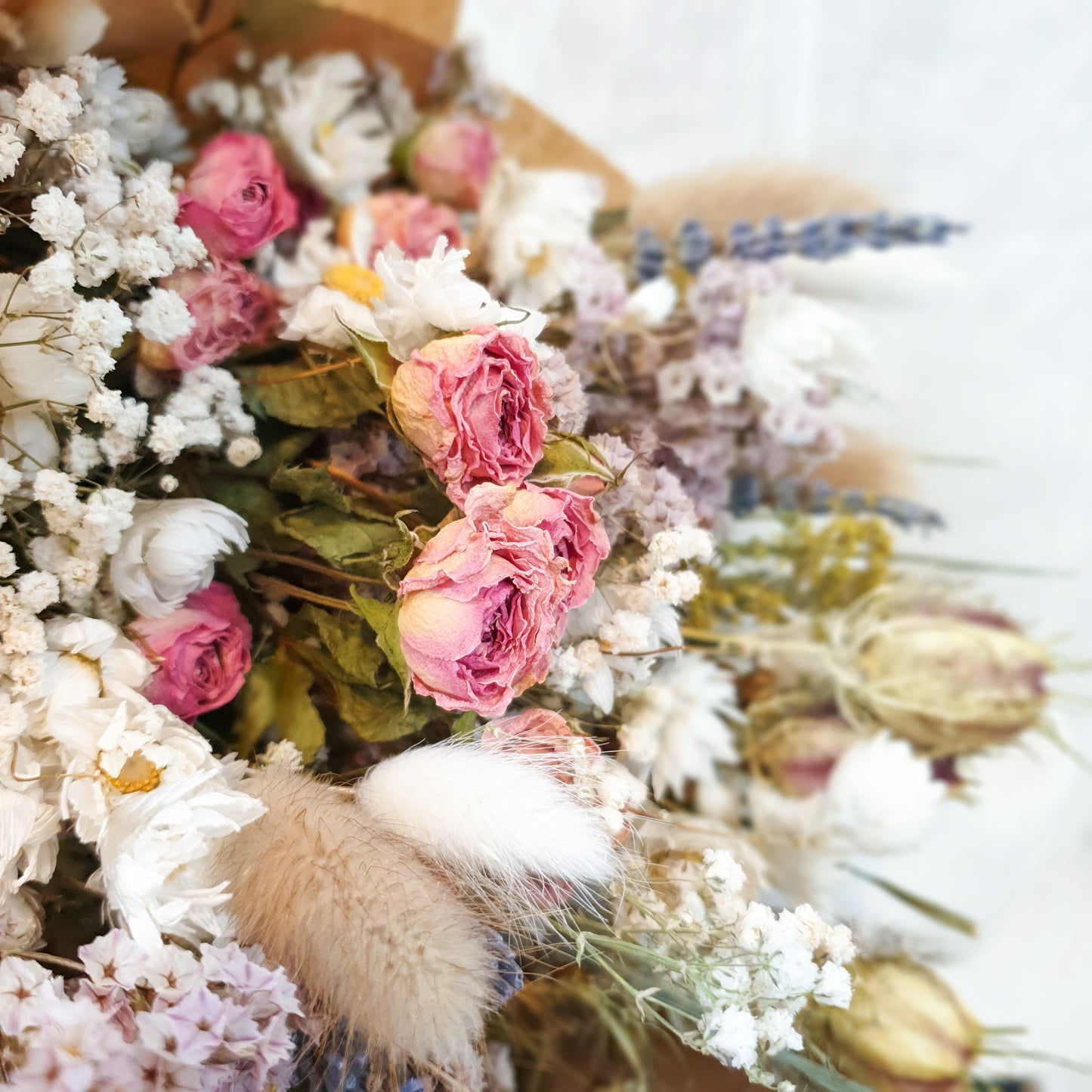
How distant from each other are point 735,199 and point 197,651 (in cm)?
58

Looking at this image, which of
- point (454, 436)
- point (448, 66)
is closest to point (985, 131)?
point (448, 66)

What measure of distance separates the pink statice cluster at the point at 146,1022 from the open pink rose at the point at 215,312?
257 mm

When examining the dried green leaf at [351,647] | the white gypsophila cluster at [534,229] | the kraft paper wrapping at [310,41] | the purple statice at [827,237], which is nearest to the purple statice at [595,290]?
the white gypsophila cluster at [534,229]

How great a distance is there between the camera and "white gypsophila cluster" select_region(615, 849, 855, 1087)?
1.23 ft

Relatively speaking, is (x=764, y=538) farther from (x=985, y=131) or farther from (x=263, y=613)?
(x=985, y=131)

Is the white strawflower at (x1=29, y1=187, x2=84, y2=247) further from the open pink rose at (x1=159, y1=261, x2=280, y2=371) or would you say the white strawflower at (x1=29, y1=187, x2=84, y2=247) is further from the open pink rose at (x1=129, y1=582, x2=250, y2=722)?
the open pink rose at (x1=129, y1=582, x2=250, y2=722)

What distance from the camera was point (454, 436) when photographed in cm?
37

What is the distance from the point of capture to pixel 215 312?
427 mm

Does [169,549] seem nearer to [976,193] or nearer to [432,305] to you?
[432,305]

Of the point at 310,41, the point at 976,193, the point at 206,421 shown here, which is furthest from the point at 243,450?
the point at 976,193

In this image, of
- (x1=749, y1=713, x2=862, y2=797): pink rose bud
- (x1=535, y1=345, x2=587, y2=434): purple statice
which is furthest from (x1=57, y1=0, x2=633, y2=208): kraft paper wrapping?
(x1=749, y1=713, x2=862, y2=797): pink rose bud

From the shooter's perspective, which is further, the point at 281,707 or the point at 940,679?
the point at 940,679

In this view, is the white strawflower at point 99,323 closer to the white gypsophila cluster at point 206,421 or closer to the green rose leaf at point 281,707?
the white gypsophila cluster at point 206,421

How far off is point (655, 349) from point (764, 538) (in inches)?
7.6
